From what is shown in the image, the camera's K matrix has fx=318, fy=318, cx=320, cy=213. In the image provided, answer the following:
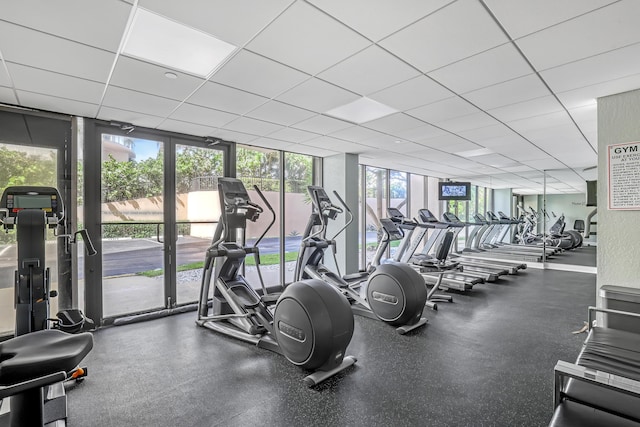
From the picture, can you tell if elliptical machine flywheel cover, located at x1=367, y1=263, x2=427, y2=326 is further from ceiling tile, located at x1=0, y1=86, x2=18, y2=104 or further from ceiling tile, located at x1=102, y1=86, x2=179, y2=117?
ceiling tile, located at x1=0, y1=86, x2=18, y2=104

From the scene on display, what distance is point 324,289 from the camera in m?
2.72

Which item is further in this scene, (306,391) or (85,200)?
(85,200)

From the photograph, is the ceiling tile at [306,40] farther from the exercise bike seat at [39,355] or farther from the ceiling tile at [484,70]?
the exercise bike seat at [39,355]

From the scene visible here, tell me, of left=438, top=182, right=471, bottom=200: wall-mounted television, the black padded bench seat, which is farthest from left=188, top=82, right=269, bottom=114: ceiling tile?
left=438, top=182, right=471, bottom=200: wall-mounted television

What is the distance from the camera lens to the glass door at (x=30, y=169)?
3.36m

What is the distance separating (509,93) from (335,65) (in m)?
1.82

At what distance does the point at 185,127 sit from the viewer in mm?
4234

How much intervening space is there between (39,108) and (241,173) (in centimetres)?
258

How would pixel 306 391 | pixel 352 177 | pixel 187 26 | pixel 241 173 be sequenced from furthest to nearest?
1. pixel 352 177
2. pixel 241 173
3. pixel 306 391
4. pixel 187 26

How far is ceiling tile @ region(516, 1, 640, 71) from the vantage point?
1879 mm

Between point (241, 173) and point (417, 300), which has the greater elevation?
point (241, 173)

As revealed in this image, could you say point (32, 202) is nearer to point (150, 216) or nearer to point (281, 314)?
point (150, 216)

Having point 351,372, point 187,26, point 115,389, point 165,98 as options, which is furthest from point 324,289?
point 165,98

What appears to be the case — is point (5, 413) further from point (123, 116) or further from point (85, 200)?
point (123, 116)
